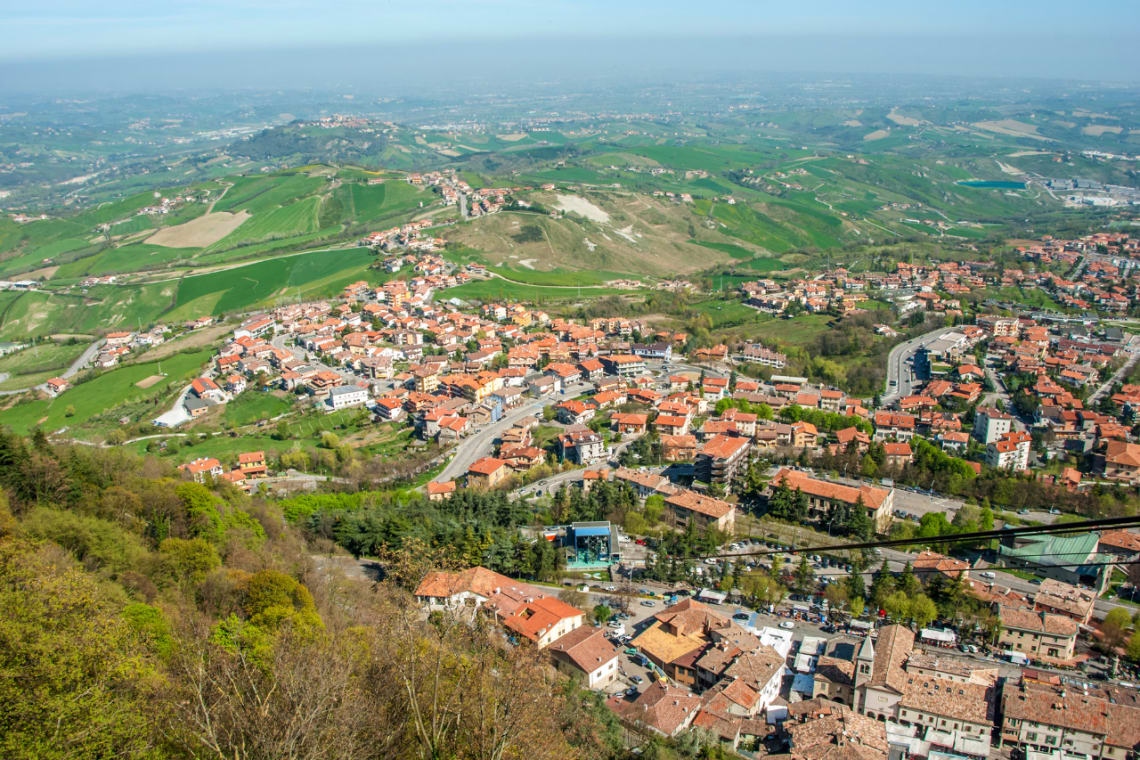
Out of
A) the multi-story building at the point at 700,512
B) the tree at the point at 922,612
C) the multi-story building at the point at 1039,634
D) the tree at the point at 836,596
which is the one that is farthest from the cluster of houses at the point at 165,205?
the multi-story building at the point at 1039,634

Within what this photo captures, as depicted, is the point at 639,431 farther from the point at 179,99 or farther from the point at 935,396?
the point at 179,99

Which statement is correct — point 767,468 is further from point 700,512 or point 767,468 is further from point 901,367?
point 901,367

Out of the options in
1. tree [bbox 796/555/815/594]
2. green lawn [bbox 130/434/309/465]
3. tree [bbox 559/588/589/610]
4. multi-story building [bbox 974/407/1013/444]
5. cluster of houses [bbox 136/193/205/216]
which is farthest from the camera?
cluster of houses [bbox 136/193/205/216]

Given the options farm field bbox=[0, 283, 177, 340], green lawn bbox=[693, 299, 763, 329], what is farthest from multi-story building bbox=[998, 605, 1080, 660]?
farm field bbox=[0, 283, 177, 340]

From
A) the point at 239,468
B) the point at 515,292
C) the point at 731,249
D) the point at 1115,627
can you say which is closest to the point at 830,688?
the point at 1115,627

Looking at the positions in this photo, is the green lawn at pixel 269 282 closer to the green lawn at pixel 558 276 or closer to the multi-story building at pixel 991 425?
the green lawn at pixel 558 276

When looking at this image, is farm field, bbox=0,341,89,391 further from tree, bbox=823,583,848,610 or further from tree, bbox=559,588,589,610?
tree, bbox=823,583,848,610
